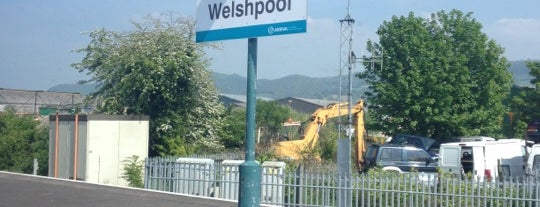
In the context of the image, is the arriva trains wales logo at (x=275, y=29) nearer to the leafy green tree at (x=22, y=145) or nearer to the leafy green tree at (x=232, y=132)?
the leafy green tree at (x=22, y=145)

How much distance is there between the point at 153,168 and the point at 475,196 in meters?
8.90

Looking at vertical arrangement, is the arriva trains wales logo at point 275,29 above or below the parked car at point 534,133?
above

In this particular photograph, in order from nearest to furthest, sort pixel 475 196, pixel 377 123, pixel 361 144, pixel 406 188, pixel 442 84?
pixel 475 196
pixel 406 188
pixel 361 144
pixel 442 84
pixel 377 123

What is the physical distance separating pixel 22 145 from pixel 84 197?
46.6 ft

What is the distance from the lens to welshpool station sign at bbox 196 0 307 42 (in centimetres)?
652

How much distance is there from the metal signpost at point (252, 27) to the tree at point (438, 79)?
1412 inches

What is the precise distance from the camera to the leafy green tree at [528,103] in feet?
147

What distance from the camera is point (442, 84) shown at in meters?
42.2

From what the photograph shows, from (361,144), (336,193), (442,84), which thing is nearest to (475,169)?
(361,144)

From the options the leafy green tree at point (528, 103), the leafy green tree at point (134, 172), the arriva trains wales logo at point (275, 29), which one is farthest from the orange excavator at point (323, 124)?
the arriva trains wales logo at point (275, 29)

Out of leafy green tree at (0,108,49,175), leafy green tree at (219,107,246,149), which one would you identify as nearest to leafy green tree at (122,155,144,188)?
leafy green tree at (0,108,49,175)

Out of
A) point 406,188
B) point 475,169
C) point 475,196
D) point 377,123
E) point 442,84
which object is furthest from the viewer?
point 377,123

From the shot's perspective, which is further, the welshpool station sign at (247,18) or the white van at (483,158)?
the white van at (483,158)

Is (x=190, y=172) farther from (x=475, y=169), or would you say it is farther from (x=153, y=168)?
(x=475, y=169)
